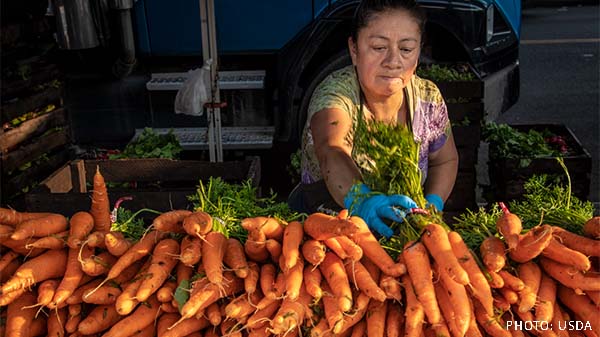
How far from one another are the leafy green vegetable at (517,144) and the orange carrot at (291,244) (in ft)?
9.31

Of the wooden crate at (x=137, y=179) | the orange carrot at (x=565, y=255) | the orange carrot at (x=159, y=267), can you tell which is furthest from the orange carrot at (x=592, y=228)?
the wooden crate at (x=137, y=179)

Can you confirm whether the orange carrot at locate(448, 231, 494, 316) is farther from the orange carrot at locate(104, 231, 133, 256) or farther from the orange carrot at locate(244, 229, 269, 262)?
the orange carrot at locate(104, 231, 133, 256)

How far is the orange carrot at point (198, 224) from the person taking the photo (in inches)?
83.0

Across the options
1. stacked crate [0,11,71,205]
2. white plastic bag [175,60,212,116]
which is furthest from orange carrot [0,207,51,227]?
stacked crate [0,11,71,205]

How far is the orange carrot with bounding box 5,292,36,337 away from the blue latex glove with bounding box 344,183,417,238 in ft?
3.64

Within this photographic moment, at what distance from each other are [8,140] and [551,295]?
3.96 metres

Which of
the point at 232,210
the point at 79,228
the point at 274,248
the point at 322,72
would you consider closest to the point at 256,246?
the point at 274,248

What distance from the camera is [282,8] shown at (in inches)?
218

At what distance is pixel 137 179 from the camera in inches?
153

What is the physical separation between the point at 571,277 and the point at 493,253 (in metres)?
0.26

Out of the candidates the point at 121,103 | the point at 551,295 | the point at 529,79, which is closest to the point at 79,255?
the point at 551,295

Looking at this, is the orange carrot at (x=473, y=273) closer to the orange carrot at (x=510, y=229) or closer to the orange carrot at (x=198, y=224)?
the orange carrot at (x=510, y=229)

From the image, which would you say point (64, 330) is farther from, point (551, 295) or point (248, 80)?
point (248, 80)

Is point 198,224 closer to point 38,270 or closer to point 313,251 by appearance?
point 313,251
